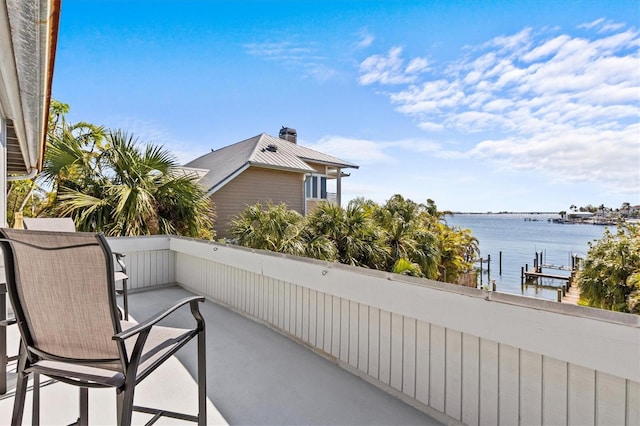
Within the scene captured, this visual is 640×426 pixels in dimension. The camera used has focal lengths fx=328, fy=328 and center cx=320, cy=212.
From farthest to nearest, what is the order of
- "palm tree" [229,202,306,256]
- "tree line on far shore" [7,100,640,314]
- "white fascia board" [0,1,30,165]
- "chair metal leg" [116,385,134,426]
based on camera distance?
"palm tree" [229,202,306,256] < "tree line on far shore" [7,100,640,314] < "white fascia board" [0,1,30,165] < "chair metal leg" [116,385,134,426]

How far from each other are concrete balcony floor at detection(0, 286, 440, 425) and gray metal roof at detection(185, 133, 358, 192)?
7.82 meters

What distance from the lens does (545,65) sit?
33.1ft

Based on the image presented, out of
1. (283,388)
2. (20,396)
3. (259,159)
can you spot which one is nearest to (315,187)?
Answer: (259,159)

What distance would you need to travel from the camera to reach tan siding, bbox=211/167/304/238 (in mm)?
10750

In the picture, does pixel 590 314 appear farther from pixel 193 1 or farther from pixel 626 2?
pixel 193 1

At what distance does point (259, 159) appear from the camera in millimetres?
11352

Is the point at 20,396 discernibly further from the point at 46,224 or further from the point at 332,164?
the point at 332,164

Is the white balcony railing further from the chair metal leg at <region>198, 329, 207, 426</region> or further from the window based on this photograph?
the window

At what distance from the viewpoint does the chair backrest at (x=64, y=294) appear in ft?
3.84

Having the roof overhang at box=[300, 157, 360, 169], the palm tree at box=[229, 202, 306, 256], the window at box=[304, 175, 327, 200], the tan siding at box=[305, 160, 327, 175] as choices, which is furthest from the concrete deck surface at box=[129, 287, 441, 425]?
the tan siding at box=[305, 160, 327, 175]

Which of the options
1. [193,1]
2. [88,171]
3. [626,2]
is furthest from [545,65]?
[88,171]

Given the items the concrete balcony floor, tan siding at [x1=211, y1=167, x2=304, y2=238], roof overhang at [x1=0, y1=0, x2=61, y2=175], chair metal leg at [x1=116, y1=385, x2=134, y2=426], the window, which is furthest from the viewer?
the window

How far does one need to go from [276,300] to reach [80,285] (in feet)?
7.46

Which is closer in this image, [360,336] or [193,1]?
[360,336]
